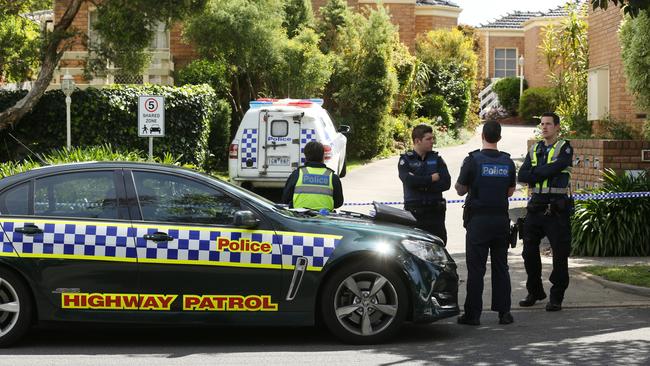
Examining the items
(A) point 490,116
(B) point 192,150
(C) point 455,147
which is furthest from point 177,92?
(A) point 490,116

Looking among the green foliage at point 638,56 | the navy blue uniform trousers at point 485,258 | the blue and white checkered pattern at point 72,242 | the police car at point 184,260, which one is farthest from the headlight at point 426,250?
the green foliage at point 638,56

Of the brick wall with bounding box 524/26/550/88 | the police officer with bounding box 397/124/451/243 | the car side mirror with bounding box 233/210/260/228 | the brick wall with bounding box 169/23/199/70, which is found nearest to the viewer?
the car side mirror with bounding box 233/210/260/228

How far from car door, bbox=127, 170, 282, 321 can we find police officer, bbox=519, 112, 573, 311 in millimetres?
2988

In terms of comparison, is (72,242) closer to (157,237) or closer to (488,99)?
(157,237)

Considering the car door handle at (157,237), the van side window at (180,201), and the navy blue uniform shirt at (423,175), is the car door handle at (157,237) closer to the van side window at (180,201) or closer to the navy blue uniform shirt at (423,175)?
the van side window at (180,201)

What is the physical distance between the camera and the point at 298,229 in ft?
25.6

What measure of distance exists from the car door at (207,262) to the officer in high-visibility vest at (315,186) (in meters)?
1.62

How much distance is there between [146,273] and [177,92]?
564 inches

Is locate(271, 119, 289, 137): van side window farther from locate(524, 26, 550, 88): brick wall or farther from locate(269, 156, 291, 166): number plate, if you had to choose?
locate(524, 26, 550, 88): brick wall

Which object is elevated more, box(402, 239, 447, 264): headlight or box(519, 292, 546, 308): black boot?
box(402, 239, 447, 264): headlight

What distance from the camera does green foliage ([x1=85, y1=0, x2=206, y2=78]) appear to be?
59.9ft

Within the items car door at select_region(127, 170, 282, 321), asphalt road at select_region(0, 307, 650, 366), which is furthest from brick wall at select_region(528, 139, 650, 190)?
car door at select_region(127, 170, 282, 321)

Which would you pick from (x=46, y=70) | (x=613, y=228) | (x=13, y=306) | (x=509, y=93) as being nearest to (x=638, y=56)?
(x=613, y=228)

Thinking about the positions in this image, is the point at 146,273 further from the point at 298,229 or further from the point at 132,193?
the point at 298,229
